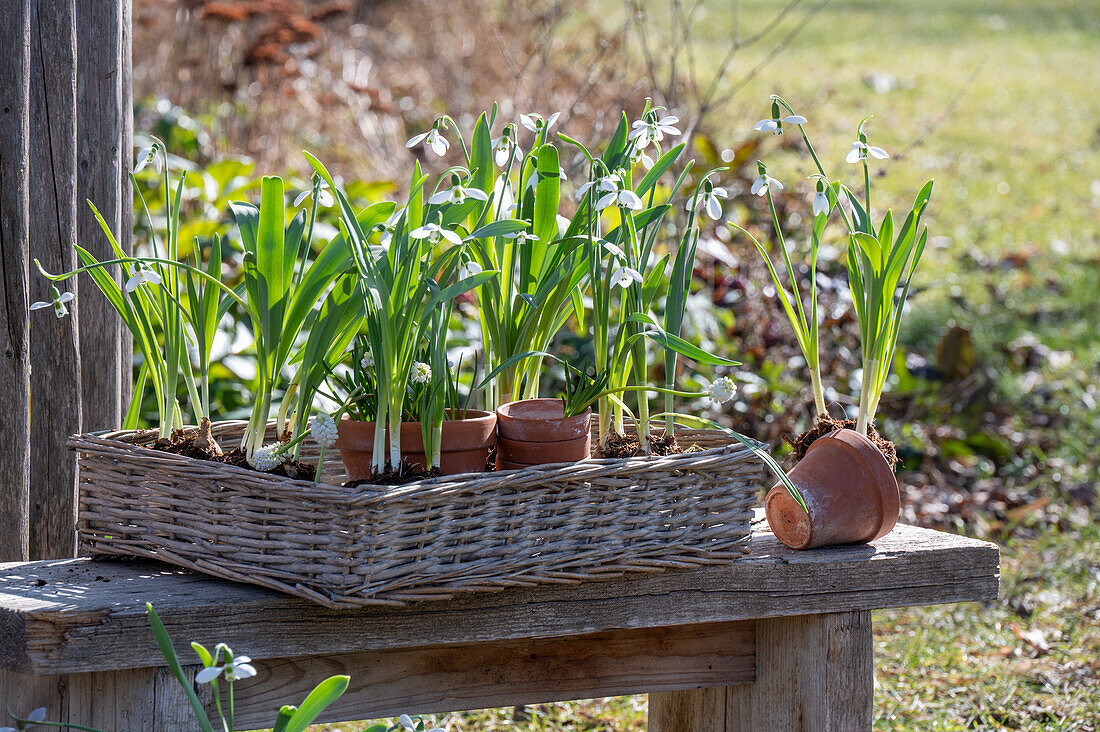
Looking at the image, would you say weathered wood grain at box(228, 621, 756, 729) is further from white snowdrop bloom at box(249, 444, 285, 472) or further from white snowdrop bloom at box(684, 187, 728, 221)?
white snowdrop bloom at box(684, 187, 728, 221)

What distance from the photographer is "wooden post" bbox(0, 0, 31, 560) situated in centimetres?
166

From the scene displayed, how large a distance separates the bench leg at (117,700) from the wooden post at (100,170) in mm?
600

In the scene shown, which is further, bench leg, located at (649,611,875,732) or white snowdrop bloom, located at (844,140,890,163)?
bench leg, located at (649,611,875,732)

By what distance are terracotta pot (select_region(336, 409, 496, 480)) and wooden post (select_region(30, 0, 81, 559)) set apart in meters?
0.65

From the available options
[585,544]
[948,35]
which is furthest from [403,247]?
[948,35]

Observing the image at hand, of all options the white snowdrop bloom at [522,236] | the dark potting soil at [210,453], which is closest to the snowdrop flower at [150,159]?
the dark potting soil at [210,453]

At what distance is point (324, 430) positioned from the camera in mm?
1304

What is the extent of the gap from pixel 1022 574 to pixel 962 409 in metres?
0.94

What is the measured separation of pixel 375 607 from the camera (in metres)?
1.36

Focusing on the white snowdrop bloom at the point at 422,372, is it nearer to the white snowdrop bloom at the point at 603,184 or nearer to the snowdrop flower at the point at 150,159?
the white snowdrop bloom at the point at 603,184

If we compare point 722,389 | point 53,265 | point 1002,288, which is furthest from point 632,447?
point 1002,288

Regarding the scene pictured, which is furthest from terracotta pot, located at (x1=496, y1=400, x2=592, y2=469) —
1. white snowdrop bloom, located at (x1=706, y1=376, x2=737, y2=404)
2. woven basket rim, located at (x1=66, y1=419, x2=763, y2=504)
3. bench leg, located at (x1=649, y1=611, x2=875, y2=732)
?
bench leg, located at (x1=649, y1=611, x2=875, y2=732)

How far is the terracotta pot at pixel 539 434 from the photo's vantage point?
139 centimetres

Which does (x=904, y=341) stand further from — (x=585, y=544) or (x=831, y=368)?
(x=585, y=544)
